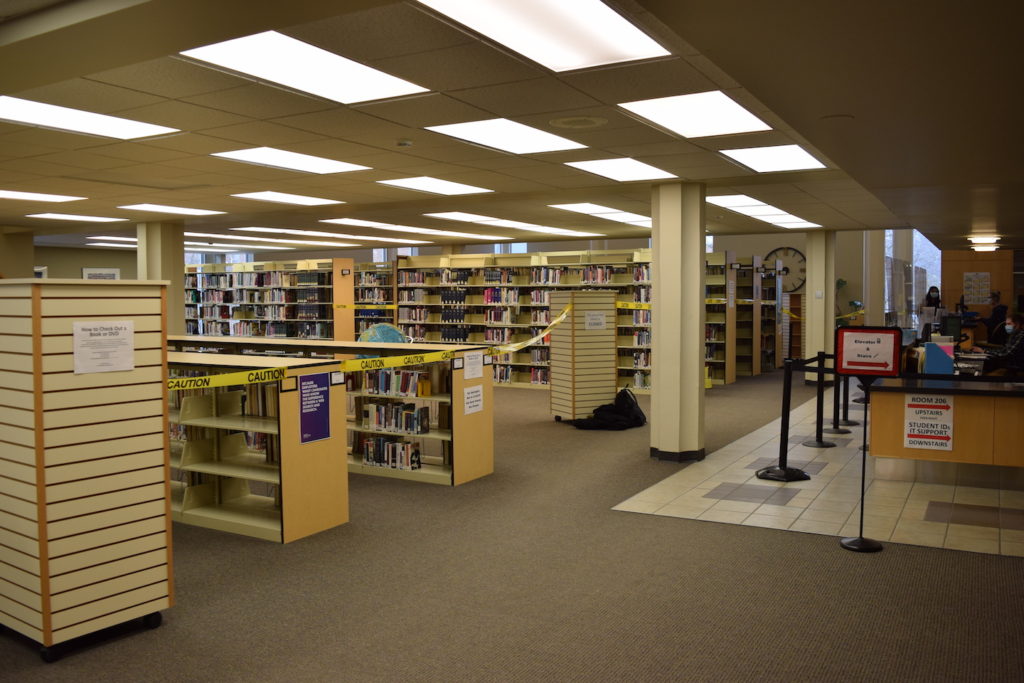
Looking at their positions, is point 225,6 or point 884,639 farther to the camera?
point 884,639

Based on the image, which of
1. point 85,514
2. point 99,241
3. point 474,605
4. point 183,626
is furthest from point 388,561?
point 99,241

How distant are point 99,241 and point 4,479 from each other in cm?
1505

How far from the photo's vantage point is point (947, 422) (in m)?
6.84

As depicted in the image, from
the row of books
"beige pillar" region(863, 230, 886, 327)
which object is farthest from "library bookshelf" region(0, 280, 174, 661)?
"beige pillar" region(863, 230, 886, 327)

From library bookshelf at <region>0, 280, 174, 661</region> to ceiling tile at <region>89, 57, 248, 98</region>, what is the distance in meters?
1.14

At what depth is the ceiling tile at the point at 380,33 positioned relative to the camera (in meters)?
3.34

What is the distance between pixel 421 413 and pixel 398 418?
0.29m

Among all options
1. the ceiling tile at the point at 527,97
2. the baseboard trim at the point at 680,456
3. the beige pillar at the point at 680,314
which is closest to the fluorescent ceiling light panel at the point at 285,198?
the beige pillar at the point at 680,314

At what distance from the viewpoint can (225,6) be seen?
2.91 m

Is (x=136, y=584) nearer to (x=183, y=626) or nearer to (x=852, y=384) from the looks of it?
(x=183, y=626)

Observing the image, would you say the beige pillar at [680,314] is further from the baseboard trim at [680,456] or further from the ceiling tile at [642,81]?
the ceiling tile at [642,81]

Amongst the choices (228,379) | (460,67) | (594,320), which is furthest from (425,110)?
(594,320)

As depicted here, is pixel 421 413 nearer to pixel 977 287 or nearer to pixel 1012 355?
pixel 1012 355

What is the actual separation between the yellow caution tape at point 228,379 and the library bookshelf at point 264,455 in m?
0.02
